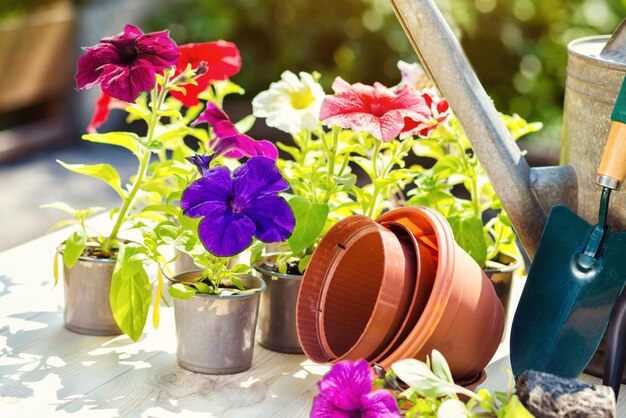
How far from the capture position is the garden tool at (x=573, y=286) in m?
1.10

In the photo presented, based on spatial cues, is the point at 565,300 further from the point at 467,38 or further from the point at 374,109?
the point at 467,38

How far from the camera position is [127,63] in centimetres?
116

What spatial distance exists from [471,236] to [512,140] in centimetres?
13

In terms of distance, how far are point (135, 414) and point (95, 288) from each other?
23 cm

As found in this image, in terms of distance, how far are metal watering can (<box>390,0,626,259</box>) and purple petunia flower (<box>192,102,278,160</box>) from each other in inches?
8.4

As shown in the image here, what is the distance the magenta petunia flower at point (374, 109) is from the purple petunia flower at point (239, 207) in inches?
5.6

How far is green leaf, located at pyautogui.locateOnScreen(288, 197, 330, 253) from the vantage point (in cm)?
114

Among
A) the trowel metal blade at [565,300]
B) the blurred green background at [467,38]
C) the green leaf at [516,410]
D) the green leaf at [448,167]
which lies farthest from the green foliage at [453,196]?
the blurred green background at [467,38]

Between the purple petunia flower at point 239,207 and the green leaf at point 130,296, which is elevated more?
the purple petunia flower at point 239,207

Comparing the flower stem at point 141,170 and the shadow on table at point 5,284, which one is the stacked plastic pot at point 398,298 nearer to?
the flower stem at point 141,170

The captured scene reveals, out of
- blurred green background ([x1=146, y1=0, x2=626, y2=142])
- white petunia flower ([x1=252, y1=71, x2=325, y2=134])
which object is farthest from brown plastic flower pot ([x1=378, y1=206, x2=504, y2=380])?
blurred green background ([x1=146, y1=0, x2=626, y2=142])

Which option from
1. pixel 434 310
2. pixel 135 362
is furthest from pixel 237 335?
pixel 434 310

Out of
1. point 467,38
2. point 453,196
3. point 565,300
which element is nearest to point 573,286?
point 565,300

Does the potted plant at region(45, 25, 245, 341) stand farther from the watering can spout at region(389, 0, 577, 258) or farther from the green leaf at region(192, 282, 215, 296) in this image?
the watering can spout at region(389, 0, 577, 258)
